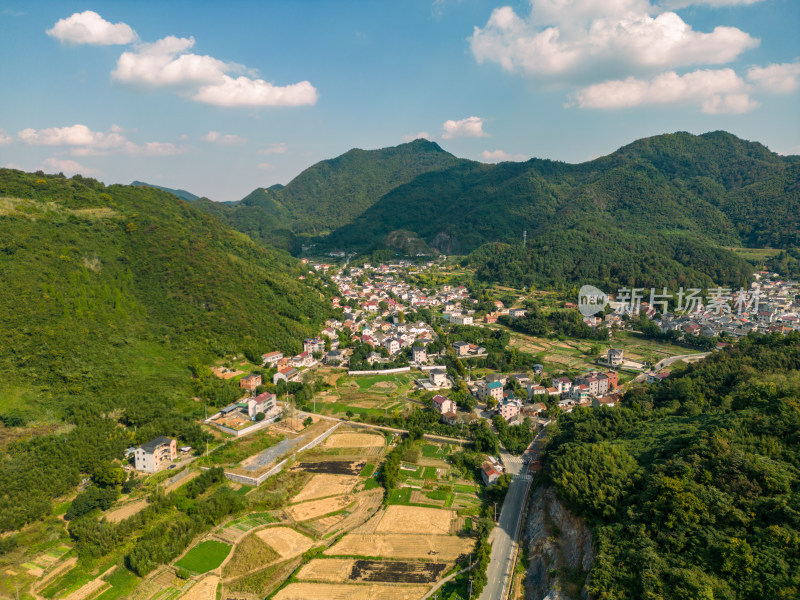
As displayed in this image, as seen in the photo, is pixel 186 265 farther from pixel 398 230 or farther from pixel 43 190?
pixel 398 230

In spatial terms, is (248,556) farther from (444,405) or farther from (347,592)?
(444,405)

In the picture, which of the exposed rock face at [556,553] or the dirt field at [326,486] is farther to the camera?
the dirt field at [326,486]

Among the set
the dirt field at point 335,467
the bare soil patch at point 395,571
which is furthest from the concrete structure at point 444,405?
the bare soil patch at point 395,571

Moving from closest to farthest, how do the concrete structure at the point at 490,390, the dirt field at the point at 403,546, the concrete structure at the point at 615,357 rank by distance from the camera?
the dirt field at the point at 403,546 < the concrete structure at the point at 490,390 < the concrete structure at the point at 615,357

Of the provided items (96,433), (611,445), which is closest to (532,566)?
(611,445)

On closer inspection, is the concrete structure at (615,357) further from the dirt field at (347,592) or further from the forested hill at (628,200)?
the forested hill at (628,200)

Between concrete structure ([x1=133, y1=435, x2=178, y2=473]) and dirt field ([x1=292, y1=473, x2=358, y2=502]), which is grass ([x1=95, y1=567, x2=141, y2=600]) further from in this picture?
dirt field ([x1=292, y1=473, x2=358, y2=502])

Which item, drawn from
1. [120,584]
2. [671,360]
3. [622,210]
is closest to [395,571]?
[120,584]
